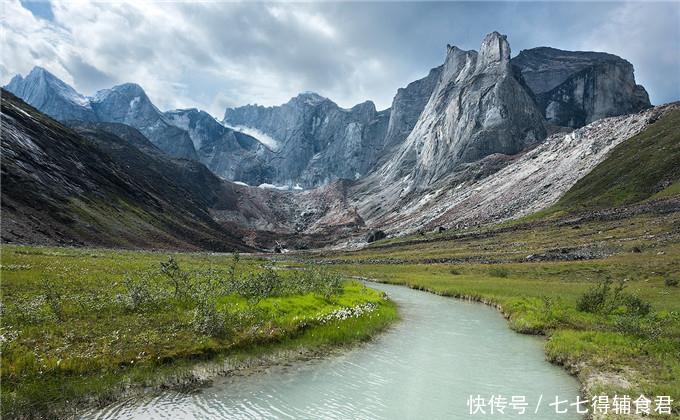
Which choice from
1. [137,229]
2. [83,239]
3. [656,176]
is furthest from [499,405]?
[137,229]

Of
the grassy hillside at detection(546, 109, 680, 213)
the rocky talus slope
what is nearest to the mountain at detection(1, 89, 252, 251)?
the rocky talus slope

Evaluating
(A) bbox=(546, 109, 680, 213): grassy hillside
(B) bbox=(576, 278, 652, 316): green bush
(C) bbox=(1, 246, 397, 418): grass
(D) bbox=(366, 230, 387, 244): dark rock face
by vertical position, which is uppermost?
(A) bbox=(546, 109, 680, 213): grassy hillside

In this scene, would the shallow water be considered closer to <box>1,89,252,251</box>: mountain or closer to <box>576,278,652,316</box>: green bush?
<box>576,278,652,316</box>: green bush

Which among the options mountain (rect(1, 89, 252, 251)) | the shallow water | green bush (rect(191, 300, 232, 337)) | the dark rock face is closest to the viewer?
the shallow water

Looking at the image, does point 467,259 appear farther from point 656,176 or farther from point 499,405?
point 499,405

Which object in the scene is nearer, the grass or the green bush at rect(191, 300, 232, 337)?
the grass
